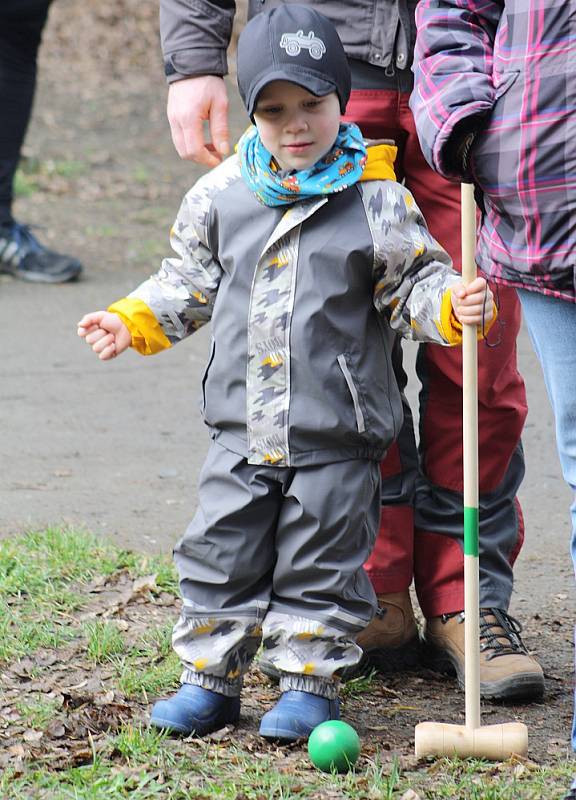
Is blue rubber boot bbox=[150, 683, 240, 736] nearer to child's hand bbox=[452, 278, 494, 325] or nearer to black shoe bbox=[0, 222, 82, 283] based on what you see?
child's hand bbox=[452, 278, 494, 325]

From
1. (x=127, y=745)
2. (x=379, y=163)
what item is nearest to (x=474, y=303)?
(x=379, y=163)

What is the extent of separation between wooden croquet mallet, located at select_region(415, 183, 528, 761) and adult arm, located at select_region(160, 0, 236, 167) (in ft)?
3.05

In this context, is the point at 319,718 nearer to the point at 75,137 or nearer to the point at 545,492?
the point at 545,492

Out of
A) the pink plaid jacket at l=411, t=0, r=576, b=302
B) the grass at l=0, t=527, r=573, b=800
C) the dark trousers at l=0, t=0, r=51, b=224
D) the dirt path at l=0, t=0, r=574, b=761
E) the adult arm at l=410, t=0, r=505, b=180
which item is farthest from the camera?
the dark trousers at l=0, t=0, r=51, b=224

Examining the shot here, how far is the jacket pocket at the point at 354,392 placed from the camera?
3.17 meters

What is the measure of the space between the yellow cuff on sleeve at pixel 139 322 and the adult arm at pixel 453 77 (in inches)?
32.3

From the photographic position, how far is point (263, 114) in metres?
3.12

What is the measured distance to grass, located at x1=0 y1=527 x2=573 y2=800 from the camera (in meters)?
3.02

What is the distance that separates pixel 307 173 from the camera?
3129mm

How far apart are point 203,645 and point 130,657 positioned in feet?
1.81

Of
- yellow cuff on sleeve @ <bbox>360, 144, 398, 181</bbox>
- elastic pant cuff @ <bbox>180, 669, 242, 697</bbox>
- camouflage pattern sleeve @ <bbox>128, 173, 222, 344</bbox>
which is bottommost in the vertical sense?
elastic pant cuff @ <bbox>180, 669, 242, 697</bbox>

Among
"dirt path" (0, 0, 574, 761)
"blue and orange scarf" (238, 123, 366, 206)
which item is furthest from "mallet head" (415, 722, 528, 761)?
"blue and orange scarf" (238, 123, 366, 206)

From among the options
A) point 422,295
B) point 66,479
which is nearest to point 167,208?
point 66,479

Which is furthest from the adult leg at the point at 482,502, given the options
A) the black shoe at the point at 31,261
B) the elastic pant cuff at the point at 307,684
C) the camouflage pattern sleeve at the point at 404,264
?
the black shoe at the point at 31,261
